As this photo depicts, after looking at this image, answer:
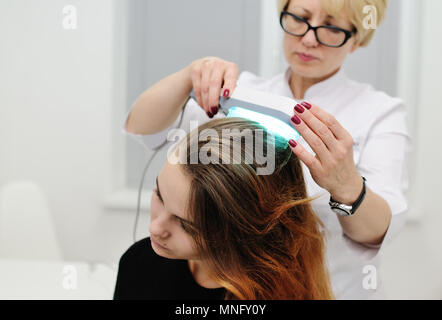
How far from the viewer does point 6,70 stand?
74 cm

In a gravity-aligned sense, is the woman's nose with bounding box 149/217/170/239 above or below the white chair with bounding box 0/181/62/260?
above

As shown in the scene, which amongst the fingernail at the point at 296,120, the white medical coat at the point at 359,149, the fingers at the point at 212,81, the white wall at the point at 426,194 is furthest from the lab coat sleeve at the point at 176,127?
the white wall at the point at 426,194

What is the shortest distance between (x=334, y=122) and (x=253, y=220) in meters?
0.15

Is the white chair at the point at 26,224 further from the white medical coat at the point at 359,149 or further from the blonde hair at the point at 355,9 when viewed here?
the blonde hair at the point at 355,9

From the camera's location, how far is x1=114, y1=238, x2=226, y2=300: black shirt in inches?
22.7

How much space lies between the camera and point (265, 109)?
0.41 meters

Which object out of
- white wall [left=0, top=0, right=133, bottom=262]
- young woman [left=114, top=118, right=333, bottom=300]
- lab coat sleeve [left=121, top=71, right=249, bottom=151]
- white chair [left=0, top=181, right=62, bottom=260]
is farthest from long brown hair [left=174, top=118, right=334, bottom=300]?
white chair [left=0, top=181, right=62, bottom=260]


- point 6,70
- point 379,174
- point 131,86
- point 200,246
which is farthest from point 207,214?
point 6,70

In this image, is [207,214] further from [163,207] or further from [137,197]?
[137,197]

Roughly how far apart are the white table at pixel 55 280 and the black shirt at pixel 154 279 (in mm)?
137

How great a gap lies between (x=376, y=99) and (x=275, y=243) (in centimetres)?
28

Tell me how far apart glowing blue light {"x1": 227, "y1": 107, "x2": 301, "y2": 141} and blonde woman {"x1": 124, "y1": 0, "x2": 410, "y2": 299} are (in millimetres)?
15

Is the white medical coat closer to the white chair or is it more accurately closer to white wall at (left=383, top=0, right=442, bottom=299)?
white wall at (left=383, top=0, right=442, bottom=299)

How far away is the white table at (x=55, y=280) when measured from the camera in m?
0.69
